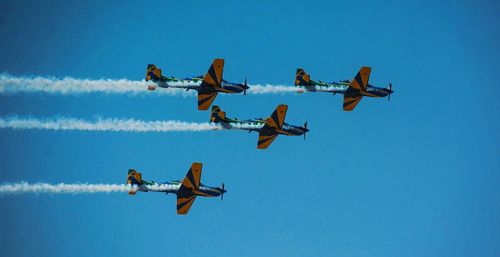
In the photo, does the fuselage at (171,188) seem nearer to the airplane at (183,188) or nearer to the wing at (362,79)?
the airplane at (183,188)

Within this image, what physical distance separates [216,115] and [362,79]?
42.4 feet

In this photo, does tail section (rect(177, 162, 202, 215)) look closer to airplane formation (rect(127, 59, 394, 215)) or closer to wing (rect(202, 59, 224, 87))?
airplane formation (rect(127, 59, 394, 215))

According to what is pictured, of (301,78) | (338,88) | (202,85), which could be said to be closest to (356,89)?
(338,88)

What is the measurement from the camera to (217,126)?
8319 centimetres

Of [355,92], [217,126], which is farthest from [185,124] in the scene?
[355,92]

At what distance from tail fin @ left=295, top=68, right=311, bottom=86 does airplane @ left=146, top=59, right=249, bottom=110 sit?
5776 millimetres

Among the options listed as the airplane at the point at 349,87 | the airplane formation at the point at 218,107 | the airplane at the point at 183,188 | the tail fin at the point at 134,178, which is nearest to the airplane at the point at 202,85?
the airplane formation at the point at 218,107

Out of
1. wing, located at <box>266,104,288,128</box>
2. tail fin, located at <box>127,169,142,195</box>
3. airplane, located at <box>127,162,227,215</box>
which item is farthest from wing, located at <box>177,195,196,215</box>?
wing, located at <box>266,104,288,128</box>

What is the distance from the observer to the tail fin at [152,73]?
81188mm

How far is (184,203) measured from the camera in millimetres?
82812

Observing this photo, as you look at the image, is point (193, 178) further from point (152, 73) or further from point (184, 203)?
point (152, 73)

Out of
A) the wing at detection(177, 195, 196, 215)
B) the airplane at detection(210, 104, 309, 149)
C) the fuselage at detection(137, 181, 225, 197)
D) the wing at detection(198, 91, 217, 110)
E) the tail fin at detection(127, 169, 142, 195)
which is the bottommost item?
the wing at detection(177, 195, 196, 215)

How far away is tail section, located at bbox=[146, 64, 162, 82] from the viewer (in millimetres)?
81188

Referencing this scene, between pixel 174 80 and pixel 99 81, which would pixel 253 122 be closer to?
pixel 174 80
